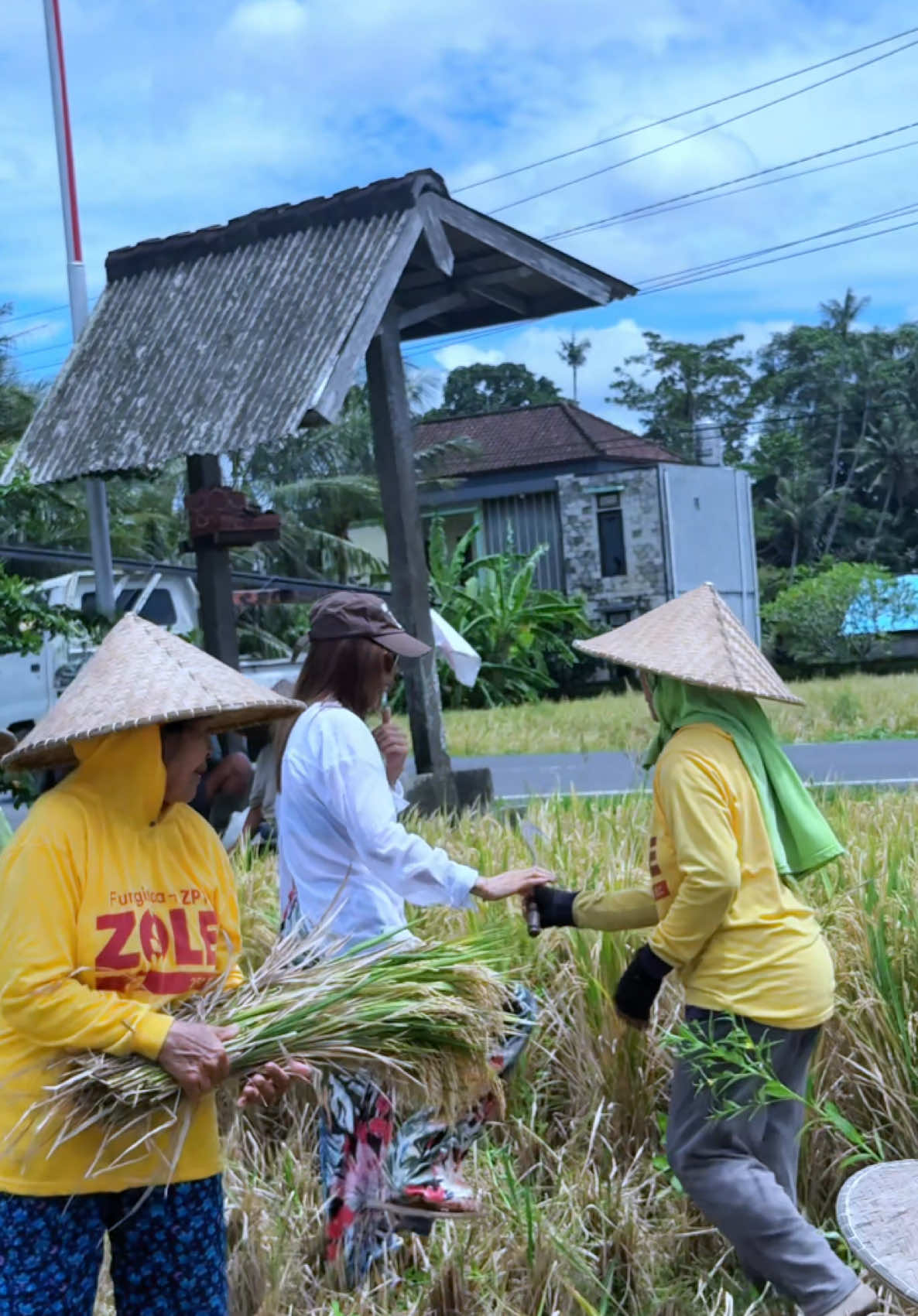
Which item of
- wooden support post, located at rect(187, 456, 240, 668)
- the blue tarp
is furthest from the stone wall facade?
wooden support post, located at rect(187, 456, 240, 668)

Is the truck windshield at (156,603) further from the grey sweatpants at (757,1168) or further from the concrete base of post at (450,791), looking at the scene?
the grey sweatpants at (757,1168)

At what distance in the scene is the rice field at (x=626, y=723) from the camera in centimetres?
1652

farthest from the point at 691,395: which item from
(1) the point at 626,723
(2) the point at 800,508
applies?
(1) the point at 626,723

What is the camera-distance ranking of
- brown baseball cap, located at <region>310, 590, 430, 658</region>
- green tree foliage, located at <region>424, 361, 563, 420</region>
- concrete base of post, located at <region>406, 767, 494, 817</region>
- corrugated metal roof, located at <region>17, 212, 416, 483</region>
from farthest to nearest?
green tree foliage, located at <region>424, 361, 563, 420</region> → concrete base of post, located at <region>406, 767, 494, 817</region> → corrugated metal roof, located at <region>17, 212, 416, 483</region> → brown baseball cap, located at <region>310, 590, 430, 658</region>

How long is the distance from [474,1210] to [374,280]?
4.38 meters

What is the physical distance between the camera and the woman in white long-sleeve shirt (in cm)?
367

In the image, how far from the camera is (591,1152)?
13.9 ft

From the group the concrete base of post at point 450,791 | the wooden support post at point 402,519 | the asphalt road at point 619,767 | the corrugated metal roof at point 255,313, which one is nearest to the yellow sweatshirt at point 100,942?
the corrugated metal roof at point 255,313

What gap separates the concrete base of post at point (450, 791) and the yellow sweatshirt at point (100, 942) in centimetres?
454

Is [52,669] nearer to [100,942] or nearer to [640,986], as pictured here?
[640,986]

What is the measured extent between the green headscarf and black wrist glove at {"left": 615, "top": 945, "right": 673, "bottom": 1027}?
1.22 feet

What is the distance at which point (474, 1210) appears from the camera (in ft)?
12.1

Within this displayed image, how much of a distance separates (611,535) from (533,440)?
418 cm

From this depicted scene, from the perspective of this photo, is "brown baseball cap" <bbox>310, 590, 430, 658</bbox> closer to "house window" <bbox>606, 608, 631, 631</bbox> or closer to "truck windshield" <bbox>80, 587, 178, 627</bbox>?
"truck windshield" <bbox>80, 587, 178, 627</bbox>
